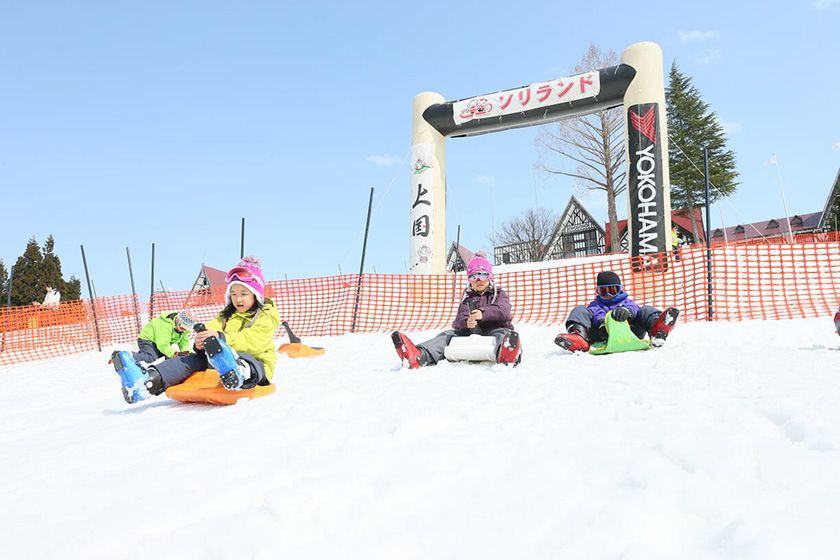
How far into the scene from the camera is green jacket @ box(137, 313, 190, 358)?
5641mm

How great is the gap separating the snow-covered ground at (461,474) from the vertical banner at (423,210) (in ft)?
31.4

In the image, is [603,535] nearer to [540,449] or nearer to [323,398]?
[540,449]

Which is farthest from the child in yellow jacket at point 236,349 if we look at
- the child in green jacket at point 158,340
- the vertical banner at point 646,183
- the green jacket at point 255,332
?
the vertical banner at point 646,183

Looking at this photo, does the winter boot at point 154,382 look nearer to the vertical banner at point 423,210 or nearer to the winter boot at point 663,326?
the winter boot at point 663,326

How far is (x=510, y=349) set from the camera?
4.06 m

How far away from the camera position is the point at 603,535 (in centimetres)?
122

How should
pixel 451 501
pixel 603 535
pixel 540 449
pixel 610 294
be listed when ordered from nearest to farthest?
pixel 603 535 → pixel 451 501 → pixel 540 449 → pixel 610 294

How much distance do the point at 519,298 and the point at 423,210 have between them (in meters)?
3.45

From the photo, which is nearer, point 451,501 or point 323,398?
point 451,501

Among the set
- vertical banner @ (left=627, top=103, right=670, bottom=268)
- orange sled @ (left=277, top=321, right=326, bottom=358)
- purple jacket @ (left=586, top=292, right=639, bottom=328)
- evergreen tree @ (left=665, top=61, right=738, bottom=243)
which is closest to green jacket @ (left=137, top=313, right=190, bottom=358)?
orange sled @ (left=277, top=321, right=326, bottom=358)

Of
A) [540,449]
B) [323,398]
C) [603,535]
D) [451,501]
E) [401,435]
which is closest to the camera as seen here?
[603,535]

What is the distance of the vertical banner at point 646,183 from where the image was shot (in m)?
10.4

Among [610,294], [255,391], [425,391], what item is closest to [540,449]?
[425,391]

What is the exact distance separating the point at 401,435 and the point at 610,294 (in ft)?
11.7
